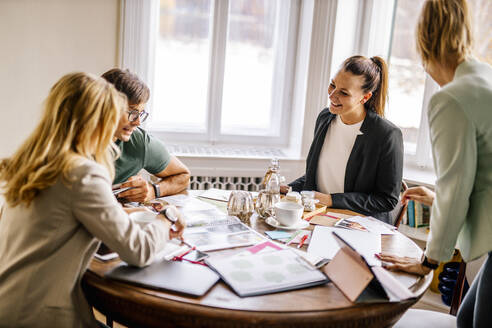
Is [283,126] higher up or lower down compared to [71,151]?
lower down

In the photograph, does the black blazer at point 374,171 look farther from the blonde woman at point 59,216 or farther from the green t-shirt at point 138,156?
the blonde woman at point 59,216

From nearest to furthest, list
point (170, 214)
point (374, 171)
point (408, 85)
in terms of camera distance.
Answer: point (170, 214) → point (374, 171) → point (408, 85)

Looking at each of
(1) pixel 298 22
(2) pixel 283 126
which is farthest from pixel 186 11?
(2) pixel 283 126

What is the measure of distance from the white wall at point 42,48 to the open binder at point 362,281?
7.45ft

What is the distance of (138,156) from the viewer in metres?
1.94

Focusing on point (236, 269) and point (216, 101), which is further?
point (216, 101)

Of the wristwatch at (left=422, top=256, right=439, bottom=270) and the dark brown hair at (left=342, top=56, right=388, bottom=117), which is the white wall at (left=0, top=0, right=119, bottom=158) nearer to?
the dark brown hair at (left=342, top=56, right=388, bottom=117)

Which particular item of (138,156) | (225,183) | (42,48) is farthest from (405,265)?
(42,48)

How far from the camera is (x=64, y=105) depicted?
1.07m

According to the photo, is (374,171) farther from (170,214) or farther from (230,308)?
(230,308)

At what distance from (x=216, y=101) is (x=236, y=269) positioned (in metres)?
2.28

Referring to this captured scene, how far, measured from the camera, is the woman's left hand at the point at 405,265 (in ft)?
4.11

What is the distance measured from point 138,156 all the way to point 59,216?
0.92 metres

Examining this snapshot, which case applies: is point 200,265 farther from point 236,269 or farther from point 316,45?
point 316,45
